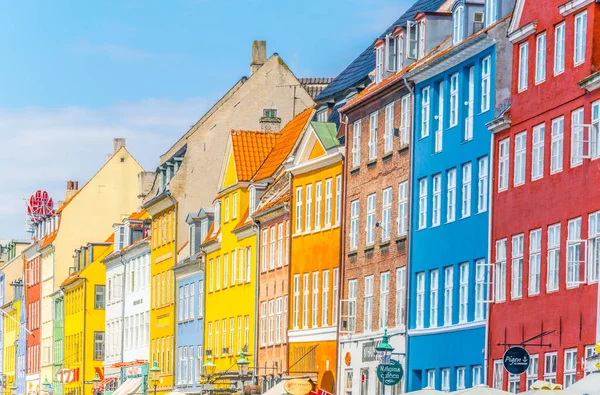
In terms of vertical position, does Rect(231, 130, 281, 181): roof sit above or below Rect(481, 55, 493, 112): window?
above

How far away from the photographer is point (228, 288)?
246 ft

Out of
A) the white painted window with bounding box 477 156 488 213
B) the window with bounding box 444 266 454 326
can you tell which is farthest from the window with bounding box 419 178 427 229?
the white painted window with bounding box 477 156 488 213

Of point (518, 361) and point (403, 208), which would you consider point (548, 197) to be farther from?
point (403, 208)

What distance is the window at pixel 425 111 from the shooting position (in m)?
51.5

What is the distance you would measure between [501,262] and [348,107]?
14.9 m

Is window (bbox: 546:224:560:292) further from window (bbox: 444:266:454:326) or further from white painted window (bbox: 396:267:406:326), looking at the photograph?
white painted window (bbox: 396:267:406:326)

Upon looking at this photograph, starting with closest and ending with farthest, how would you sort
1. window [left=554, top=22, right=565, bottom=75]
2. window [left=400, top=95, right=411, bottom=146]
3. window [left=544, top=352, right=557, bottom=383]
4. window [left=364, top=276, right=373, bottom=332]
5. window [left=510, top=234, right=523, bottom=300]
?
1. window [left=544, top=352, right=557, bottom=383]
2. window [left=554, top=22, right=565, bottom=75]
3. window [left=510, top=234, right=523, bottom=300]
4. window [left=400, top=95, right=411, bottom=146]
5. window [left=364, top=276, right=373, bottom=332]

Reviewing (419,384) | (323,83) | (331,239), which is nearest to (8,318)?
(323,83)

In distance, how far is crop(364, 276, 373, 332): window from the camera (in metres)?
55.9

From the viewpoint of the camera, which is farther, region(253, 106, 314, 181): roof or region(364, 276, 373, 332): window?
region(253, 106, 314, 181): roof

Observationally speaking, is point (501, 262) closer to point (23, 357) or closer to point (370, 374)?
point (370, 374)

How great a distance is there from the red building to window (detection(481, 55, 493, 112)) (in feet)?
3.99

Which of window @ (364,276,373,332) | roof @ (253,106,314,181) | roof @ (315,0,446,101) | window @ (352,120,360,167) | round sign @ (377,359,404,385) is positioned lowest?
round sign @ (377,359,404,385)

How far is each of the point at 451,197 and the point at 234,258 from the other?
2586cm
